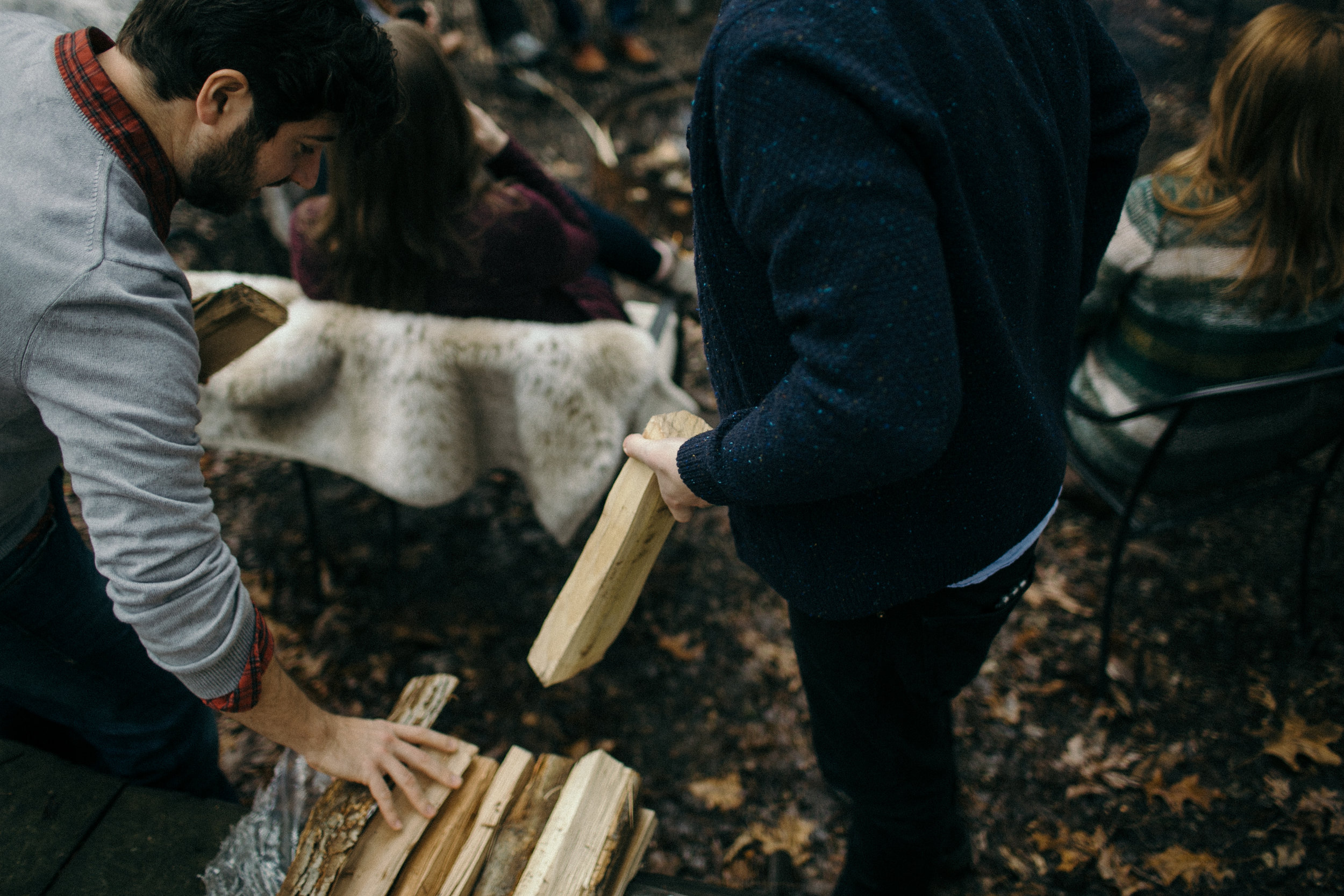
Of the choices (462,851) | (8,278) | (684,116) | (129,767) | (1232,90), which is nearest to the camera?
(8,278)

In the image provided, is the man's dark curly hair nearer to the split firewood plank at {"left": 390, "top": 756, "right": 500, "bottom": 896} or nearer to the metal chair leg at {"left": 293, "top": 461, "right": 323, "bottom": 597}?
the split firewood plank at {"left": 390, "top": 756, "right": 500, "bottom": 896}

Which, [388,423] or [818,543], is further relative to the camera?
[388,423]

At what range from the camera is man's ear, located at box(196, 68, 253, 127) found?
124 cm

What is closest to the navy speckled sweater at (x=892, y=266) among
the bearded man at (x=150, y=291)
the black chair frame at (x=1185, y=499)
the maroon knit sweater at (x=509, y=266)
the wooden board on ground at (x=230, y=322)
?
the bearded man at (x=150, y=291)

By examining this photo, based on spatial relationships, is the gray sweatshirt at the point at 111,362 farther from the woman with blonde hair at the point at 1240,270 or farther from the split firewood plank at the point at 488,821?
the woman with blonde hair at the point at 1240,270

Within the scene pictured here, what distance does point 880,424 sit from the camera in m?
0.90

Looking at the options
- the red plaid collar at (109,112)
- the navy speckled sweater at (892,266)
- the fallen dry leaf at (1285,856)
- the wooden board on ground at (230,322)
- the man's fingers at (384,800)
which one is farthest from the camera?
the fallen dry leaf at (1285,856)

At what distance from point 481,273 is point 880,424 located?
5.12 ft

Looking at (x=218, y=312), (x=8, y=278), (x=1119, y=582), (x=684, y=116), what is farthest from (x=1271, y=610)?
(x=684, y=116)

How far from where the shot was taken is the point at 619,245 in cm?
299

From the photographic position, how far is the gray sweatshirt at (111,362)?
109cm

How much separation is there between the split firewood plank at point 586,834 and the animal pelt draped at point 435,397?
0.96 metres

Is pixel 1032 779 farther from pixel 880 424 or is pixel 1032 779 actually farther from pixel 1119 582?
pixel 880 424

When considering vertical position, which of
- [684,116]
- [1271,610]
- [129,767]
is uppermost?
[129,767]
